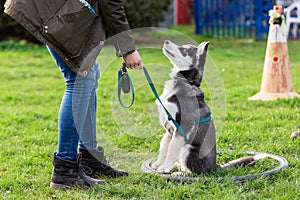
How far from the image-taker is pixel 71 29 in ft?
9.87

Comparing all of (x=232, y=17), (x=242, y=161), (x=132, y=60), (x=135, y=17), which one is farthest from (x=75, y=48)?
(x=232, y=17)

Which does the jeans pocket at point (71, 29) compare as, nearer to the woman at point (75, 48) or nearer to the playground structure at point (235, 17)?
the woman at point (75, 48)

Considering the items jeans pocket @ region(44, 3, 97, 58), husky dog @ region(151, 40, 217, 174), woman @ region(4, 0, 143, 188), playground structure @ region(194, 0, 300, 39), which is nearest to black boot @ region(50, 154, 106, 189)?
woman @ region(4, 0, 143, 188)

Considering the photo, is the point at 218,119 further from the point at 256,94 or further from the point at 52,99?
the point at 52,99

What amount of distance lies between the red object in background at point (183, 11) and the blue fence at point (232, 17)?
381 centimetres

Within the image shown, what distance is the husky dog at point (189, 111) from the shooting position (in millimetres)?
3467

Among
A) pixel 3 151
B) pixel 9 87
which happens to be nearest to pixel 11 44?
pixel 9 87

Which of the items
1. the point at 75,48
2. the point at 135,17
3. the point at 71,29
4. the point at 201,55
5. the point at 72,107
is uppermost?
the point at 71,29

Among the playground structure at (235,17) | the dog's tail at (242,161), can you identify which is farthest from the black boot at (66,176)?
the playground structure at (235,17)

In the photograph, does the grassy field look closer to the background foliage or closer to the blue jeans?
the blue jeans

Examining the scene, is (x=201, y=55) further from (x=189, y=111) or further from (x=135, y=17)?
(x=135, y=17)

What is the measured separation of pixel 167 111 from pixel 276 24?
3.10 metres

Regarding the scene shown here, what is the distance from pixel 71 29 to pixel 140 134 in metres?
1.80

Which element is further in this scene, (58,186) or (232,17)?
(232,17)
